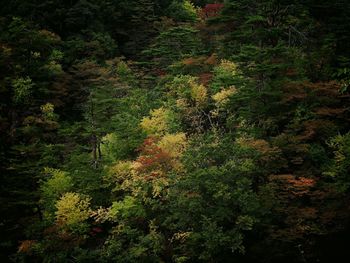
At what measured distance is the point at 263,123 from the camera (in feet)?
67.9

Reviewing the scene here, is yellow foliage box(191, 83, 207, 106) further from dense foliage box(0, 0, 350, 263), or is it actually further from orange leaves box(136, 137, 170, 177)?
orange leaves box(136, 137, 170, 177)

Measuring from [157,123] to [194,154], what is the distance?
6.90 meters

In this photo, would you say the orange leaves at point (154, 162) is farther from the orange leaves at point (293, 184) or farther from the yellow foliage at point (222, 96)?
the yellow foliage at point (222, 96)

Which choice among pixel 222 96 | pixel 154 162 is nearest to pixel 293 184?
pixel 154 162

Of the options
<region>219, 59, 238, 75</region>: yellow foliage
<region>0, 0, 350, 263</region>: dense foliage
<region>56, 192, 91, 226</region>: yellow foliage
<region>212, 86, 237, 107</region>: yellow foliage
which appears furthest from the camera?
<region>219, 59, 238, 75</region>: yellow foliage

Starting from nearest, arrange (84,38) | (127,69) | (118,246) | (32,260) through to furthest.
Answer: (118,246), (32,260), (127,69), (84,38)

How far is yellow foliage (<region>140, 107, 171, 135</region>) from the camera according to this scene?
79.4 ft

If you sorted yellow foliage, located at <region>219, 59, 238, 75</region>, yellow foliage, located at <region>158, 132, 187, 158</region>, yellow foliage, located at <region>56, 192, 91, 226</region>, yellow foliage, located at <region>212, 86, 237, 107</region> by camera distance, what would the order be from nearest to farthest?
yellow foliage, located at <region>56, 192, 91, 226</region> < yellow foliage, located at <region>158, 132, 187, 158</region> < yellow foliage, located at <region>212, 86, 237, 107</region> < yellow foliage, located at <region>219, 59, 238, 75</region>

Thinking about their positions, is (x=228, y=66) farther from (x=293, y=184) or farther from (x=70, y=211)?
(x=70, y=211)

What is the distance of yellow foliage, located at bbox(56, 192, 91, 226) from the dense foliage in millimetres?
72

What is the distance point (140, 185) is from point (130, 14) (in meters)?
27.0

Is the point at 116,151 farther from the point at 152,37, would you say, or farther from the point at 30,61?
the point at 152,37

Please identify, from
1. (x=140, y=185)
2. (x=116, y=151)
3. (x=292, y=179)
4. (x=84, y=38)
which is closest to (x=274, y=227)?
(x=292, y=179)

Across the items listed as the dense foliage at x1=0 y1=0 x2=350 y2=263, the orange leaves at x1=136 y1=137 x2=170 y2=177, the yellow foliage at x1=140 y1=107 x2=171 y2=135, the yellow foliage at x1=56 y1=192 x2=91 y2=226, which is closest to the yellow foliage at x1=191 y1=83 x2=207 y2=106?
the dense foliage at x1=0 y1=0 x2=350 y2=263
